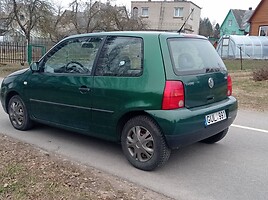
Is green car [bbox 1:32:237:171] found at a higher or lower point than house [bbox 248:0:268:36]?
lower

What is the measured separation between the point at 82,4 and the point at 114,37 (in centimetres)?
2237

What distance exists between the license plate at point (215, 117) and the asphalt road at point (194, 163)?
597 mm

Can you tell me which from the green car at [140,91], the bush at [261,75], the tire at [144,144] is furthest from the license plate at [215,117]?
the bush at [261,75]

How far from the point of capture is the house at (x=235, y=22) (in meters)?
56.0

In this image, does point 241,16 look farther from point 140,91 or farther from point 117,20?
point 140,91

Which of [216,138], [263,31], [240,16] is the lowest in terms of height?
[216,138]

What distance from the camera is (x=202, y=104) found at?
3.81 meters

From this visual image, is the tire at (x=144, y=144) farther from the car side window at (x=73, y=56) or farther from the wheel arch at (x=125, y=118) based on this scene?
the car side window at (x=73, y=56)

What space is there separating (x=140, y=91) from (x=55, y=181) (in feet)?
4.58

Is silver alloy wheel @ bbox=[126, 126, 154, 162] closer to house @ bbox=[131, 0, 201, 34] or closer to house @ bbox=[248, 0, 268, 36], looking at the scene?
house @ bbox=[248, 0, 268, 36]

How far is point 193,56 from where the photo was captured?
3922 mm

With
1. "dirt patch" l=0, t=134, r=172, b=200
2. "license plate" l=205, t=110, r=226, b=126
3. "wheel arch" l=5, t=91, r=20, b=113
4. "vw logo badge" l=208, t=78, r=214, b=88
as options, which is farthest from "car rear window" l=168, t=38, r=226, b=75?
"wheel arch" l=5, t=91, r=20, b=113

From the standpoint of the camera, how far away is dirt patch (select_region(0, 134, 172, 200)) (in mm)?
3043

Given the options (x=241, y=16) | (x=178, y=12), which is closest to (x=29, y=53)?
(x=178, y=12)
